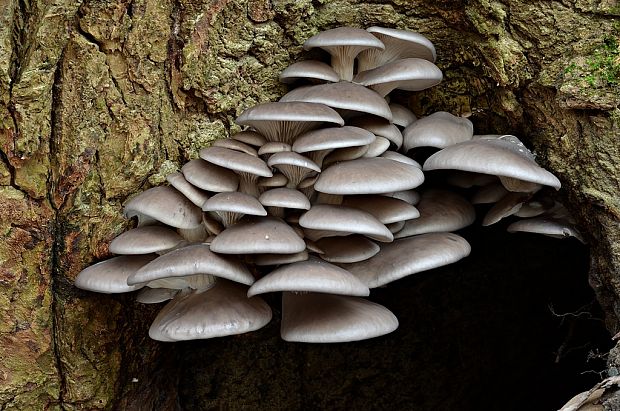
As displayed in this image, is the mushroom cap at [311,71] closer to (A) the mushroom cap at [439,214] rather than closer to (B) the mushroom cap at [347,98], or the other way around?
(B) the mushroom cap at [347,98]

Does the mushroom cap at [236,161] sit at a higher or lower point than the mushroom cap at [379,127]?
lower

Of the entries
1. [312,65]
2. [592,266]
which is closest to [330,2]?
[312,65]

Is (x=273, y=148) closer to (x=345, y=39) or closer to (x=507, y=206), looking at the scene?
(x=345, y=39)

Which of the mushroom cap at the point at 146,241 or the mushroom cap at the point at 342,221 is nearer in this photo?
the mushroom cap at the point at 342,221

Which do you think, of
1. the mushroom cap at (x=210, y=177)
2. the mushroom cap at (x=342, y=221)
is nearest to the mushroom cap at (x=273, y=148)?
the mushroom cap at (x=210, y=177)

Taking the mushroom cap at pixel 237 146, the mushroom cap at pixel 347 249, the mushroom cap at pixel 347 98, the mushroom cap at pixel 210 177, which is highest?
the mushroom cap at pixel 347 98

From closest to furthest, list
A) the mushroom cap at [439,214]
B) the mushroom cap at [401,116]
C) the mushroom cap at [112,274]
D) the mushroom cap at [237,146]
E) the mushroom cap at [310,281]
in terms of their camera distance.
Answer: the mushroom cap at [310,281] → the mushroom cap at [112,274] → the mushroom cap at [237,146] → the mushroom cap at [439,214] → the mushroom cap at [401,116]

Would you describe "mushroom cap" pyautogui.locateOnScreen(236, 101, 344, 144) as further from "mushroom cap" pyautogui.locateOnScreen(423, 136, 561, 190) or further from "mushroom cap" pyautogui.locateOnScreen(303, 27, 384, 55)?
"mushroom cap" pyautogui.locateOnScreen(423, 136, 561, 190)

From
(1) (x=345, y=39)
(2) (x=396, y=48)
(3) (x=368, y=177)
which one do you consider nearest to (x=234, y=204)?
(3) (x=368, y=177)
